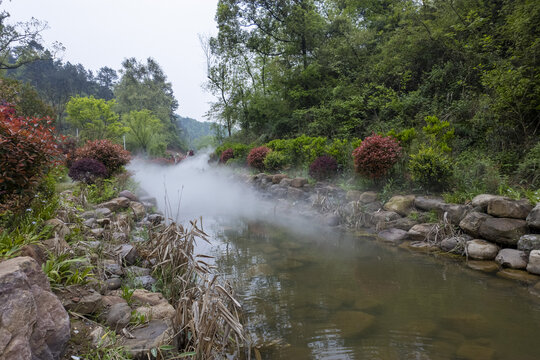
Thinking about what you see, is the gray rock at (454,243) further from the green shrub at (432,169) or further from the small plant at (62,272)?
the small plant at (62,272)

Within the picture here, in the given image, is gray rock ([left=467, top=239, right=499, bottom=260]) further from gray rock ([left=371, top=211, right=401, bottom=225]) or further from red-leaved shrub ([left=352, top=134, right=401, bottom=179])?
red-leaved shrub ([left=352, top=134, right=401, bottom=179])

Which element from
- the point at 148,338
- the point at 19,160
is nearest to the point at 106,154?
the point at 19,160

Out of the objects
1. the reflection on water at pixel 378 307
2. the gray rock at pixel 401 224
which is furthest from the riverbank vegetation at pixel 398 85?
the reflection on water at pixel 378 307

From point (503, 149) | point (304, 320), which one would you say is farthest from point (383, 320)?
point (503, 149)

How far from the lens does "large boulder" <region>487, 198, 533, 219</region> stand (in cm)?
431

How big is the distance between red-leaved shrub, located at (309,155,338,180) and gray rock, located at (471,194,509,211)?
13.2 feet

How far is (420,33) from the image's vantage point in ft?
31.6

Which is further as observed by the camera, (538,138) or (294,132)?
(294,132)

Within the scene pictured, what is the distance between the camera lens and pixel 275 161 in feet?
36.9

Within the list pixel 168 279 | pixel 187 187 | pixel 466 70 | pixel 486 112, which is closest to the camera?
pixel 168 279

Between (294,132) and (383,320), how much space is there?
1187 cm

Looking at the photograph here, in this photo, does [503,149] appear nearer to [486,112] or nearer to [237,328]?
[486,112]

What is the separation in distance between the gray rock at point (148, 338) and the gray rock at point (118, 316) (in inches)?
5.0

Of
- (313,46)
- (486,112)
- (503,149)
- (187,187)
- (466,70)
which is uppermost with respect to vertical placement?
(313,46)
